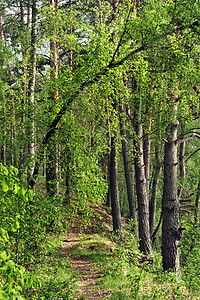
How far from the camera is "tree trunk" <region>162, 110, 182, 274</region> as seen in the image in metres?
8.66

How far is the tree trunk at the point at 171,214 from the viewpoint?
28.4 feet

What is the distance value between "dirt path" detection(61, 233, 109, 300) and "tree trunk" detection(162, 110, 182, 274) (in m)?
2.32

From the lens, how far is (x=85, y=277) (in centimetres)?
827

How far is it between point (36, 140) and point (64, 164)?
1110 mm

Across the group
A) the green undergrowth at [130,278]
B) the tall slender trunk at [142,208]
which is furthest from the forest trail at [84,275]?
the tall slender trunk at [142,208]

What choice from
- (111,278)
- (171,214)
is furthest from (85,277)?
(171,214)

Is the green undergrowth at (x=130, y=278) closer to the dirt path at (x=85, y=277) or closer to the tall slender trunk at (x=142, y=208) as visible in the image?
the dirt path at (x=85, y=277)

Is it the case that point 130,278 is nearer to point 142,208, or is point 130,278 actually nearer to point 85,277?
point 85,277

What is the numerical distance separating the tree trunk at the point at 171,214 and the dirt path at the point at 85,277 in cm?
232

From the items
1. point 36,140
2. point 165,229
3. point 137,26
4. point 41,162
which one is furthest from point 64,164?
point 165,229

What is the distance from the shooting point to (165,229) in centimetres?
881

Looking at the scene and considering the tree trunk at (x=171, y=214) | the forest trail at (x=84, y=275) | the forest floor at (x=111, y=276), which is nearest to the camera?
the forest floor at (x=111, y=276)

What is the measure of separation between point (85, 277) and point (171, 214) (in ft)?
10.8

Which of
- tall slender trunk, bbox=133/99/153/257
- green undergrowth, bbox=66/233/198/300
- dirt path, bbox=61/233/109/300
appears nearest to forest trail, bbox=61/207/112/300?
dirt path, bbox=61/233/109/300
